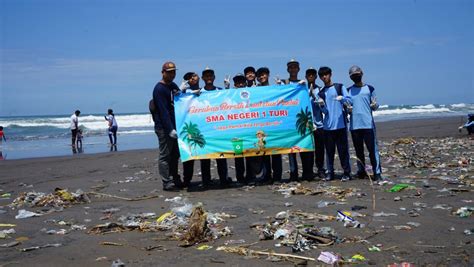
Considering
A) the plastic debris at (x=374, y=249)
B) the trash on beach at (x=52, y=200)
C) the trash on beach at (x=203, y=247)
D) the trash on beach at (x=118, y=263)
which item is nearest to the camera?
the trash on beach at (x=118, y=263)

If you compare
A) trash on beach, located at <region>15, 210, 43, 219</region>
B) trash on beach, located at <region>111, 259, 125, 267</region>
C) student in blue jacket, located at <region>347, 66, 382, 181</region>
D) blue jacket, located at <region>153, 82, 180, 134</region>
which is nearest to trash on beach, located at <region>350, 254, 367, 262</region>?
trash on beach, located at <region>111, 259, 125, 267</region>

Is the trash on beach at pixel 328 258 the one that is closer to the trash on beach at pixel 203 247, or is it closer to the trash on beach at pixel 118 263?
the trash on beach at pixel 203 247

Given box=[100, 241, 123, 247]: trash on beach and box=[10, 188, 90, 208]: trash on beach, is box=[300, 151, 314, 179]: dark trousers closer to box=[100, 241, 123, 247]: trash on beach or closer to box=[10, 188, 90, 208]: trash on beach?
box=[10, 188, 90, 208]: trash on beach

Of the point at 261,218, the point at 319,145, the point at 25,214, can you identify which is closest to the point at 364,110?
the point at 319,145

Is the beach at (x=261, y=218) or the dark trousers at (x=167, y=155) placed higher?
the dark trousers at (x=167, y=155)

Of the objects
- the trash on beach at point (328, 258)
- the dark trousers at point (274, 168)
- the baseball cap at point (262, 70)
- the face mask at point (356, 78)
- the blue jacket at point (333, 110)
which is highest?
the baseball cap at point (262, 70)

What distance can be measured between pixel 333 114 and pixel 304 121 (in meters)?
0.64

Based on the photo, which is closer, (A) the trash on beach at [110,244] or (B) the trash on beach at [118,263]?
(B) the trash on beach at [118,263]

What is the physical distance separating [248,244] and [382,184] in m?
4.26

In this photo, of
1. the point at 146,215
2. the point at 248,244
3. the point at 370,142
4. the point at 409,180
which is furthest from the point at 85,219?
the point at 409,180

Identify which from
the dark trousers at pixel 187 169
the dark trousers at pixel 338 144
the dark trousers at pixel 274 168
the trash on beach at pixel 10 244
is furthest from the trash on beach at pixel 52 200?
the dark trousers at pixel 338 144

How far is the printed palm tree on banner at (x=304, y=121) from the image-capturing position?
915 cm

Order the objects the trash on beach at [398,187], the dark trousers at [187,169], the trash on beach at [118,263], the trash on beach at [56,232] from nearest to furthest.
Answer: the trash on beach at [118,263] → the trash on beach at [56,232] → the trash on beach at [398,187] → the dark trousers at [187,169]

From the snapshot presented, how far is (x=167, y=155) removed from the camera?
8.89m
